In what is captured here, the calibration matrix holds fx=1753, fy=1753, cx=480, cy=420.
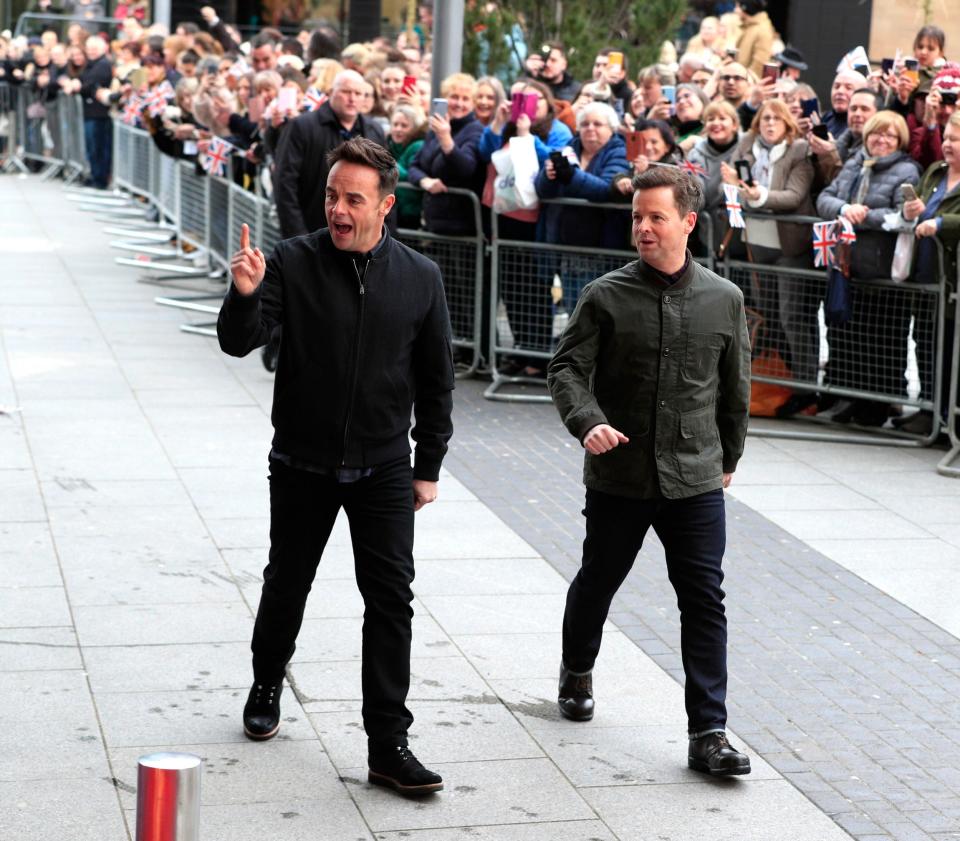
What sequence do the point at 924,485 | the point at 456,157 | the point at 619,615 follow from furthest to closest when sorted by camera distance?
the point at 456,157, the point at 924,485, the point at 619,615

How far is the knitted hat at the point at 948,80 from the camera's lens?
34.2ft

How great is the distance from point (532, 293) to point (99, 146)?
49.6 ft

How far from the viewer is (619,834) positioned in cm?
488

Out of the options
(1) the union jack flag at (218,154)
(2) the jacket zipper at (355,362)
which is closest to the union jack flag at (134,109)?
(1) the union jack flag at (218,154)

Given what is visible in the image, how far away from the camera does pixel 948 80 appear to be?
10500 mm

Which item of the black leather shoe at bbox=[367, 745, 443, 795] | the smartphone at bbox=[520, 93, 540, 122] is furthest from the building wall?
the black leather shoe at bbox=[367, 745, 443, 795]

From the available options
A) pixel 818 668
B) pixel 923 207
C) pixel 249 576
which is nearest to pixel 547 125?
pixel 923 207

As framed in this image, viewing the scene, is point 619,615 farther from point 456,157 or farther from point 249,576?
point 456,157

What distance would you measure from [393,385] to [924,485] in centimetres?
507

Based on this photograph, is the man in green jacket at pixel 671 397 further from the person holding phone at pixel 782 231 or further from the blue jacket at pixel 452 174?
the blue jacket at pixel 452 174

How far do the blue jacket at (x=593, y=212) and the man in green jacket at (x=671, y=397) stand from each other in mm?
5784

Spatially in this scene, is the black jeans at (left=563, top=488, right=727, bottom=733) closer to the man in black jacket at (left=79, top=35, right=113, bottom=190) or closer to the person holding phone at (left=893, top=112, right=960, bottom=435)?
the person holding phone at (left=893, top=112, right=960, bottom=435)

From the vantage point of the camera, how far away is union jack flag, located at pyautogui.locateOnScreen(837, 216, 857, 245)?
33.0 ft

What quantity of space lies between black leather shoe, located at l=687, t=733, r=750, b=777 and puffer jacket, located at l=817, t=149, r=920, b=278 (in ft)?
17.9
